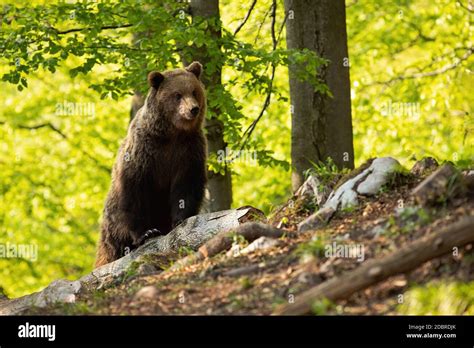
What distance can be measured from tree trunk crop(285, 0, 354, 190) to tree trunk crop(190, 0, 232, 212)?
5.00 ft

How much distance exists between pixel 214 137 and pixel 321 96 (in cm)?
246

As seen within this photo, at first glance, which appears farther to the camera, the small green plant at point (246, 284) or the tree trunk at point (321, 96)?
the tree trunk at point (321, 96)

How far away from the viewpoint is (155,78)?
10578mm

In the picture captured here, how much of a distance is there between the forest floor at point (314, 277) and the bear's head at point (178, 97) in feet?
11.2

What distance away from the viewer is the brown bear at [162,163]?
10.4 m

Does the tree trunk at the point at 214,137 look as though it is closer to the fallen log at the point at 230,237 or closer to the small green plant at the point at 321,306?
the fallen log at the point at 230,237

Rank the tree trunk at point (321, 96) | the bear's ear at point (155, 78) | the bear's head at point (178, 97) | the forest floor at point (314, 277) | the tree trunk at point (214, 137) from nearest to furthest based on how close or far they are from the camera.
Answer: the forest floor at point (314, 277)
the bear's head at point (178, 97)
the bear's ear at point (155, 78)
the tree trunk at point (321, 96)
the tree trunk at point (214, 137)

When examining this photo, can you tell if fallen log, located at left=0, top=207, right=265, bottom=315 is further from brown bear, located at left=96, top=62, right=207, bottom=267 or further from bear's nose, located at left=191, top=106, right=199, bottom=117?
bear's nose, located at left=191, top=106, right=199, bottom=117

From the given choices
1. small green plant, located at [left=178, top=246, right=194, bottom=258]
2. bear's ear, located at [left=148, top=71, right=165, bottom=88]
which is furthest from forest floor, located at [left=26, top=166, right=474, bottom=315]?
bear's ear, located at [left=148, top=71, right=165, bottom=88]

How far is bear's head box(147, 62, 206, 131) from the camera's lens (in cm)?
1038

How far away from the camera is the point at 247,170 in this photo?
22.4m

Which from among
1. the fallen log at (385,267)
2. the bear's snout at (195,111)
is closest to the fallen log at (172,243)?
the bear's snout at (195,111)
